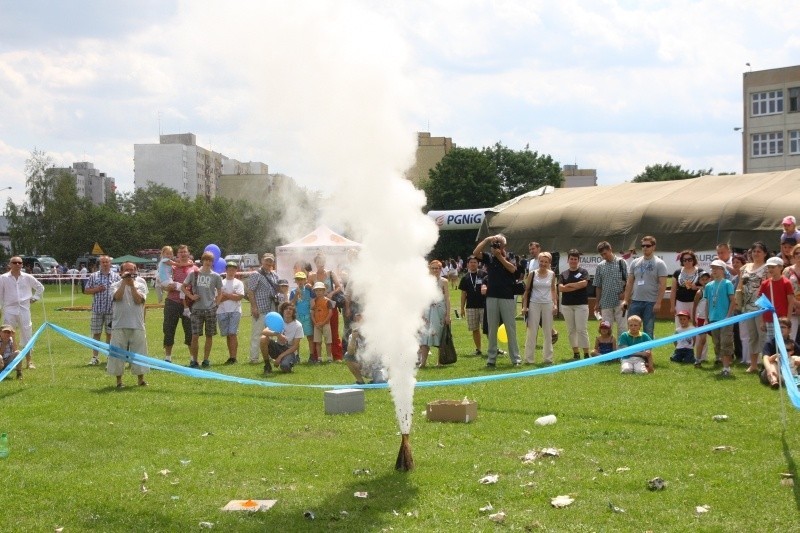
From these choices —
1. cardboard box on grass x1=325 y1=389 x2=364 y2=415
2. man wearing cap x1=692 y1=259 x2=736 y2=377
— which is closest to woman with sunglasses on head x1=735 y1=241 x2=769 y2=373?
man wearing cap x1=692 y1=259 x2=736 y2=377

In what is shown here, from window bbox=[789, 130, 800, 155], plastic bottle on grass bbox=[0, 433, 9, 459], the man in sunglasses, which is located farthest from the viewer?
window bbox=[789, 130, 800, 155]

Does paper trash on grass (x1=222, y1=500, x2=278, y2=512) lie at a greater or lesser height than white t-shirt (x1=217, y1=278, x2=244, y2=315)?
lesser

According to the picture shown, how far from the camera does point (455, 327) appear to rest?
89.1ft

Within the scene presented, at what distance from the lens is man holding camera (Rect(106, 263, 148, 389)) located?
1545 cm

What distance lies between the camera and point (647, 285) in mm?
16938

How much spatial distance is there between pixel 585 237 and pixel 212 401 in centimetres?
1891

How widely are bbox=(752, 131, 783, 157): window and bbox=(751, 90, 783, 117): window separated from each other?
226 cm

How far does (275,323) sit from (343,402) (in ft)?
20.4

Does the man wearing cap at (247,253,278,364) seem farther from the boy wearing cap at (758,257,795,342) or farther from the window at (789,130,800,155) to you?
the window at (789,130,800,155)

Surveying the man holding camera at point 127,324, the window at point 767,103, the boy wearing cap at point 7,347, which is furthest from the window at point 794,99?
the boy wearing cap at point 7,347

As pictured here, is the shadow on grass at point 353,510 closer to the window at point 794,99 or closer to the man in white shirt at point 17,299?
the man in white shirt at point 17,299

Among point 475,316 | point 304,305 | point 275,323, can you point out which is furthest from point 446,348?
point 304,305

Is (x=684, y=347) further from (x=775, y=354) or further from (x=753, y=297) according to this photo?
(x=775, y=354)

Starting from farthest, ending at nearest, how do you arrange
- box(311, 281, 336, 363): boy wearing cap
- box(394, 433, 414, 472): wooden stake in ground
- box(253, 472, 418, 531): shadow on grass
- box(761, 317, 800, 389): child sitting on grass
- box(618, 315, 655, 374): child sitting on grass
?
1. box(311, 281, 336, 363): boy wearing cap
2. box(618, 315, 655, 374): child sitting on grass
3. box(761, 317, 800, 389): child sitting on grass
4. box(394, 433, 414, 472): wooden stake in ground
5. box(253, 472, 418, 531): shadow on grass
